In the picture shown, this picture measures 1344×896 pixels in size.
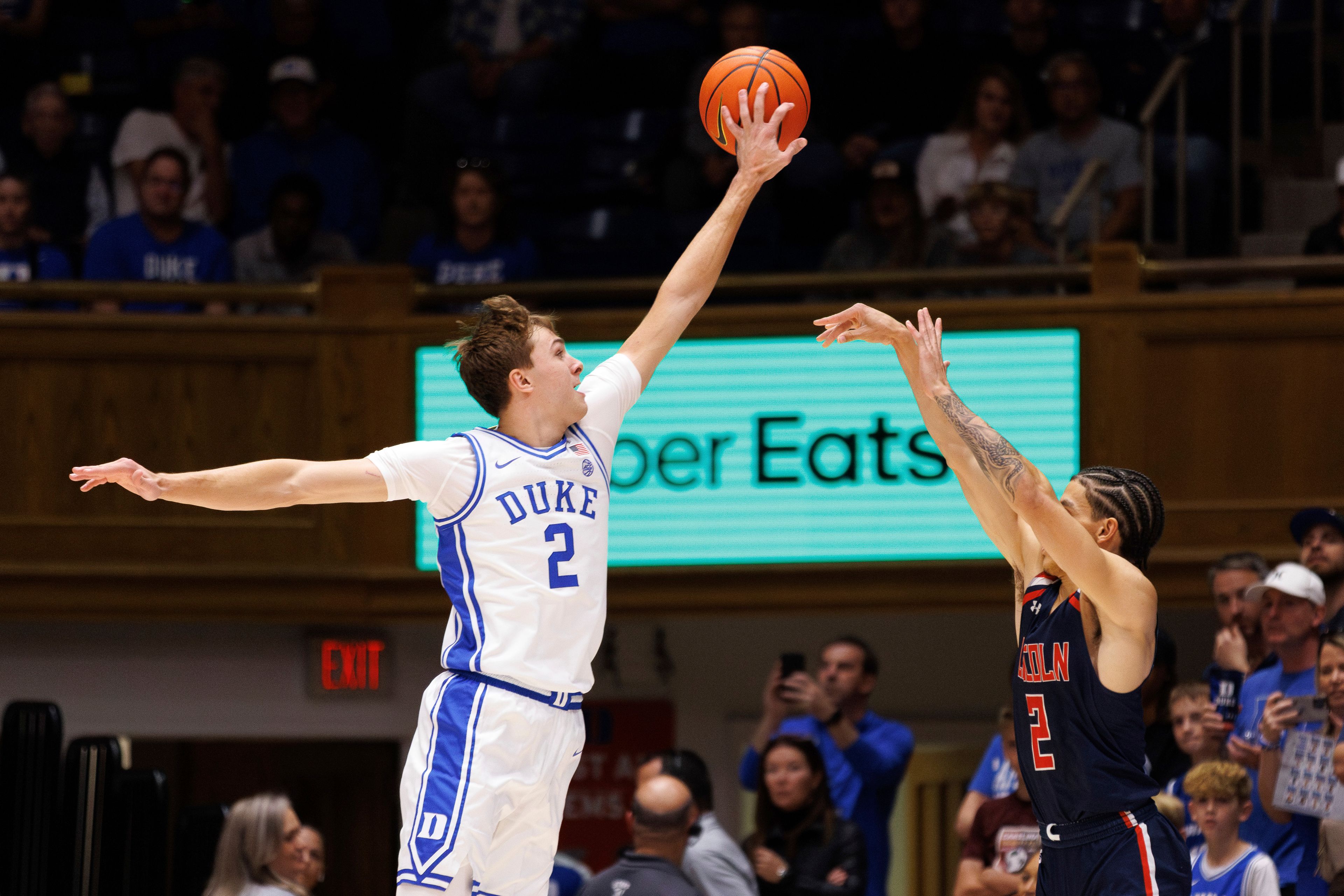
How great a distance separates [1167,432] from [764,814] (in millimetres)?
2729

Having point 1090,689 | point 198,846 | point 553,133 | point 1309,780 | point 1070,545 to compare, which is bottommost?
point 198,846

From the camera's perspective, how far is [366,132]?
34.6ft

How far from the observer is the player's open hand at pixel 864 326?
13.6 ft

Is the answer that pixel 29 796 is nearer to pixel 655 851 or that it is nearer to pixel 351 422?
pixel 351 422

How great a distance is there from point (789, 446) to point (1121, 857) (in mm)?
4476

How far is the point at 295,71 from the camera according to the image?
9.65 m

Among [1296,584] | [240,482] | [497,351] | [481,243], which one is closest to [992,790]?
[1296,584]

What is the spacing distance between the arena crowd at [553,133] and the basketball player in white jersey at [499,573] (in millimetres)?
4528

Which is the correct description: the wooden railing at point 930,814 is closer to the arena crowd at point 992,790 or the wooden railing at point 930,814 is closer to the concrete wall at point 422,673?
the concrete wall at point 422,673

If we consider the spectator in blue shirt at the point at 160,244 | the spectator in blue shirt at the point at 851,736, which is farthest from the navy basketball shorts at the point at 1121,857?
the spectator in blue shirt at the point at 160,244

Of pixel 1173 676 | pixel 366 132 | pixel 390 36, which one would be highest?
pixel 390 36

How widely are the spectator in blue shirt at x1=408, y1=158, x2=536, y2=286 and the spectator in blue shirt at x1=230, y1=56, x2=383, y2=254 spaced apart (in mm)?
843

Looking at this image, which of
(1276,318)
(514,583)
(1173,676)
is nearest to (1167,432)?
(1276,318)

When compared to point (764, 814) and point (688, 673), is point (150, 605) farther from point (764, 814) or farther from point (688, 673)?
point (764, 814)
